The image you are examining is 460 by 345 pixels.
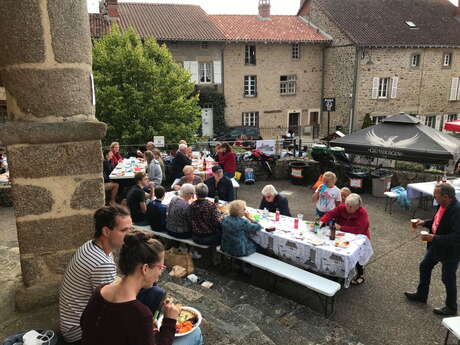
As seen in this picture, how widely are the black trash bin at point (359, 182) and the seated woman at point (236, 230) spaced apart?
19.9 feet

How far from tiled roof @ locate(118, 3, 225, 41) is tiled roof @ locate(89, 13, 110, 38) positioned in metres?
0.93

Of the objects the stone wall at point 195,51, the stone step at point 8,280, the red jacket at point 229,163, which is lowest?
the red jacket at point 229,163

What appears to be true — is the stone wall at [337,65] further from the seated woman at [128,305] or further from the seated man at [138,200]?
the seated woman at [128,305]

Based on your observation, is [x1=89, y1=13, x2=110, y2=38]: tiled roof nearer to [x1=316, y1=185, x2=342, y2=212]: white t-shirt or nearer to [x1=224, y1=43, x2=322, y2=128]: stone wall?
[x1=224, y1=43, x2=322, y2=128]: stone wall

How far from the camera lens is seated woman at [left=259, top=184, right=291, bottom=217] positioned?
6711 millimetres

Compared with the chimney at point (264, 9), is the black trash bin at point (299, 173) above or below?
below

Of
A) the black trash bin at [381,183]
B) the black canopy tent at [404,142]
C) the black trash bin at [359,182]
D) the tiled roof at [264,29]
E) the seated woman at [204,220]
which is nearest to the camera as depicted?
the seated woman at [204,220]

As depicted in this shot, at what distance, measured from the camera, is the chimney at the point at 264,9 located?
26.3 metres

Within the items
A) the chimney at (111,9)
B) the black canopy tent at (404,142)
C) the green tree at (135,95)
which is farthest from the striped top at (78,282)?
the chimney at (111,9)

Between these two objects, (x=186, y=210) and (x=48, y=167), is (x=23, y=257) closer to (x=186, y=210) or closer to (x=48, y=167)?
(x=48, y=167)

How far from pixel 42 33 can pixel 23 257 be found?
152cm

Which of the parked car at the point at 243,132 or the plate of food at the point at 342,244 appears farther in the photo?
the parked car at the point at 243,132

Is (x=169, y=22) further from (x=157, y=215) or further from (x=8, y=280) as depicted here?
(x=8, y=280)

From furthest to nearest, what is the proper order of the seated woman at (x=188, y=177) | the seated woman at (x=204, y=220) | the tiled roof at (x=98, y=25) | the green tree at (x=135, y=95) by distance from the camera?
1. the tiled roof at (x=98, y=25)
2. the green tree at (x=135, y=95)
3. the seated woman at (x=188, y=177)
4. the seated woman at (x=204, y=220)
